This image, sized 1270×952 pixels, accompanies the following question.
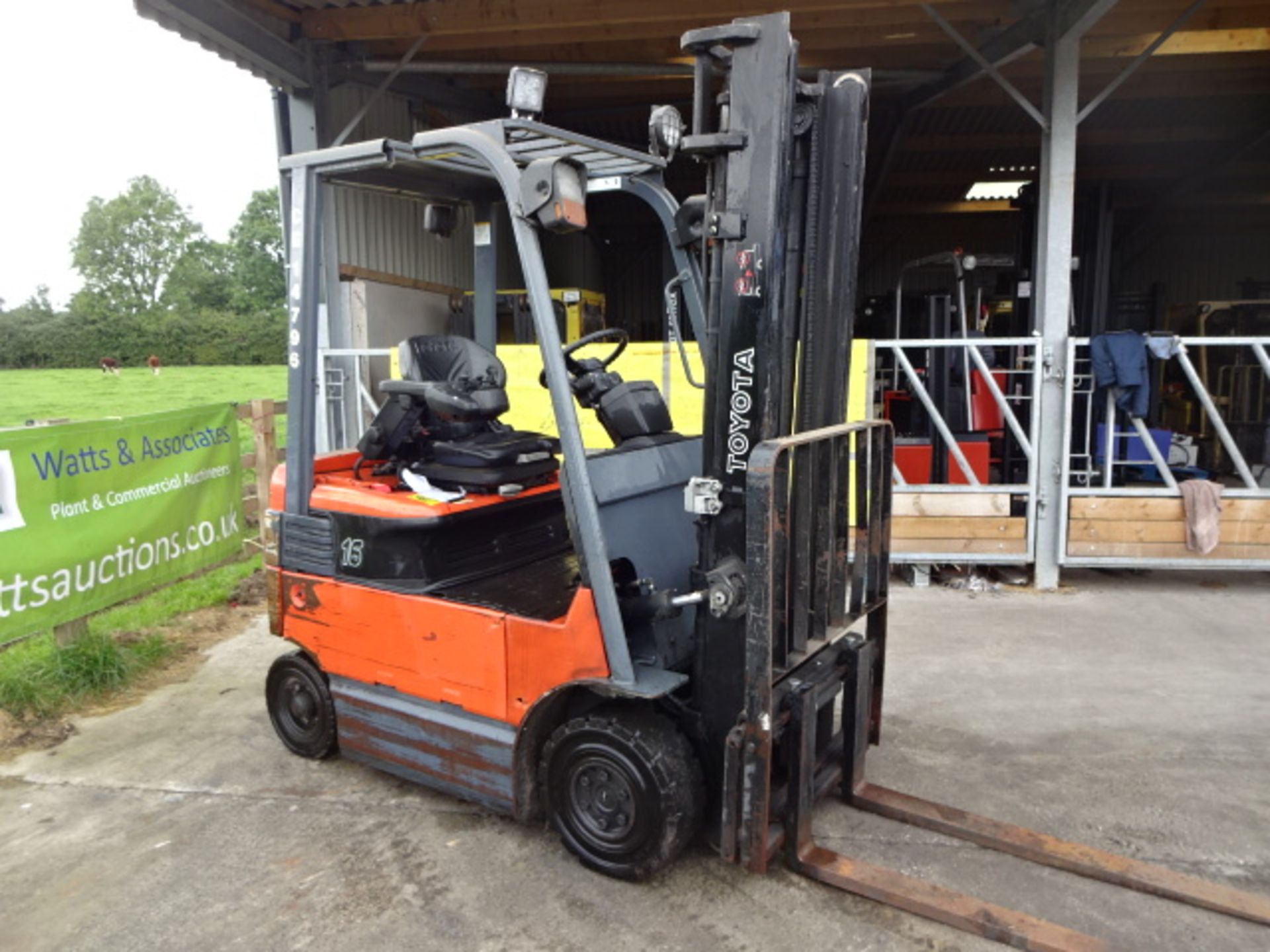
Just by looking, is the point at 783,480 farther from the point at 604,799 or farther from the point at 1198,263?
the point at 1198,263

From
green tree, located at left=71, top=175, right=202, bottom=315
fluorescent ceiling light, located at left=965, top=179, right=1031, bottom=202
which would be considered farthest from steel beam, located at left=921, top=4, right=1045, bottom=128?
green tree, located at left=71, top=175, right=202, bottom=315

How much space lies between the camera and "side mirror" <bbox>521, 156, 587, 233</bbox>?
274cm

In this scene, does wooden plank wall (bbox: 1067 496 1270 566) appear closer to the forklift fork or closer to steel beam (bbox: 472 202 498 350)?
the forklift fork

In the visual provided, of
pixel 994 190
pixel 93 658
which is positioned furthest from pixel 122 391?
pixel 994 190

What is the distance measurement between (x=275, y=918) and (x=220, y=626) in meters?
3.89

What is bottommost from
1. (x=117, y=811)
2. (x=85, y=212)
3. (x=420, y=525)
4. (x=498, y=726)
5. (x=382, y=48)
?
(x=117, y=811)

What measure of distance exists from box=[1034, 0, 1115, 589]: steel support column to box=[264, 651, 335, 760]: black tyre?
18.6 feet

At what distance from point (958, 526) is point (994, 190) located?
14.1 meters

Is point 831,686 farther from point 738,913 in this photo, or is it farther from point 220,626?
point 220,626

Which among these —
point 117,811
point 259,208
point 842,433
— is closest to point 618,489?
point 842,433

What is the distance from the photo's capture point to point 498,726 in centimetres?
333

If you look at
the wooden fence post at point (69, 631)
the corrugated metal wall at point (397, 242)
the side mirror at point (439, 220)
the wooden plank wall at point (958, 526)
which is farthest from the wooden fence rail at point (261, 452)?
the wooden plank wall at point (958, 526)

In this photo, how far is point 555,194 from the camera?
2729 mm

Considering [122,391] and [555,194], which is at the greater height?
[555,194]
